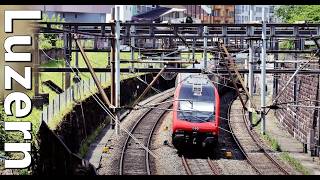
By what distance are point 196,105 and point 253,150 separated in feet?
7.93

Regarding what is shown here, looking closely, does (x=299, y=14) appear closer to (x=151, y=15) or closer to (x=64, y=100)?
(x=64, y=100)

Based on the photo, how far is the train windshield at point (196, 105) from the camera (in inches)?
567

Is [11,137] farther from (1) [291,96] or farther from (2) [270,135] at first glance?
(1) [291,96]

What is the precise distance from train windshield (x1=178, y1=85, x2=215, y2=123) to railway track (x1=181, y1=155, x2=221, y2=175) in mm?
1051

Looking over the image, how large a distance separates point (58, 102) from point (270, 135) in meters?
7.12

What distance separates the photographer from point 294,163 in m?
13.7

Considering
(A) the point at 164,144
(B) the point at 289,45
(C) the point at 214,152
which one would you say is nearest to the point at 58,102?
(A) the point at 164,144

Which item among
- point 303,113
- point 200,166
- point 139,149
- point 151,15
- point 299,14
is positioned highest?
point 151,15

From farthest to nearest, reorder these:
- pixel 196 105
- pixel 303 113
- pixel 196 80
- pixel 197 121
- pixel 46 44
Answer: pixel 46 44
pixel 303 113
pixel 196 80
pixel 196 105
pixel 197 121

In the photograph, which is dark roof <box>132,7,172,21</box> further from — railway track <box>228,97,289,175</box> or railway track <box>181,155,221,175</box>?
railway track <box>181,155,221,175</box>

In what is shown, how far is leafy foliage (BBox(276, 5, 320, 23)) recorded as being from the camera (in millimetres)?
22598

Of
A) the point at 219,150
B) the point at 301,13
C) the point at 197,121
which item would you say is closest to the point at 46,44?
the point at 219,150

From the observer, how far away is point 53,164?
10.6 meters

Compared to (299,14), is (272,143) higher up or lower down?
lower down
